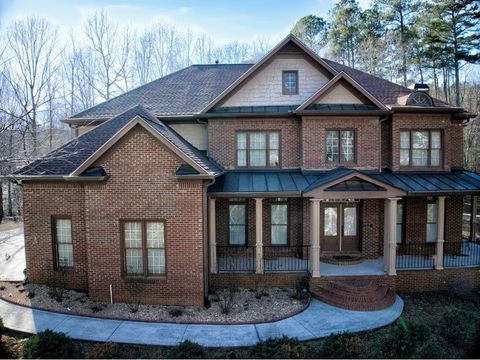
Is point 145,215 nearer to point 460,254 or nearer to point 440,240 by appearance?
point 440,240

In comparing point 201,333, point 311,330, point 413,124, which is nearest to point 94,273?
point 201,333

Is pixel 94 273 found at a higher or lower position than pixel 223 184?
lower

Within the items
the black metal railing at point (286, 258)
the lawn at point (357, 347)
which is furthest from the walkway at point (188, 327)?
the black metal railing at point (286, 258)

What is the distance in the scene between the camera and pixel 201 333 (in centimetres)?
795

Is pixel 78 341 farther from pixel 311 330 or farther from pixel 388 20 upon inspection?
pixel 388 20

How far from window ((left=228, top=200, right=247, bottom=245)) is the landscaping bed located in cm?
264

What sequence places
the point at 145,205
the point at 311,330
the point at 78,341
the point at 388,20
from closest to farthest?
the point at 78,341 → the point at 311,330 → the point at 145,205 → the point at 388,20

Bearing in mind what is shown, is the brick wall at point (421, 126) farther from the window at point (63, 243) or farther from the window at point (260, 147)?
the window at point (63, 243)

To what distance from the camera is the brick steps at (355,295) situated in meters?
9.53

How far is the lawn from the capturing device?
6.53m

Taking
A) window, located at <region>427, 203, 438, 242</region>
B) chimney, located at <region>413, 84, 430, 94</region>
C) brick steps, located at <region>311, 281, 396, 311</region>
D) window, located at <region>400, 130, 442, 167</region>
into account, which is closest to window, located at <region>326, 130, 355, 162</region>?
window, located at <region>400, 130, 442, 167</region>

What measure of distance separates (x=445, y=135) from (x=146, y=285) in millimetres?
13621

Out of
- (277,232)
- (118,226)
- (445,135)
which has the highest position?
(445,135)

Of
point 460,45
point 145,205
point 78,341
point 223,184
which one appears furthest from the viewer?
point 460,45
